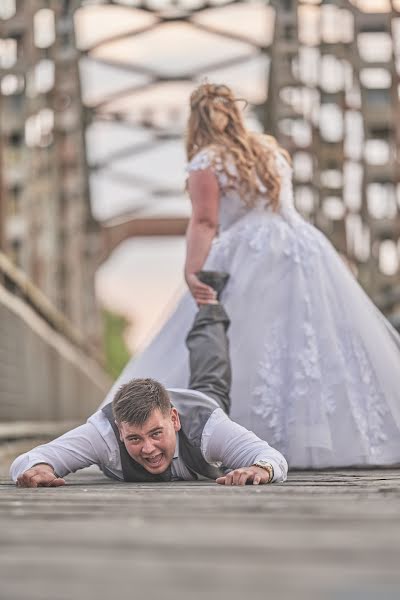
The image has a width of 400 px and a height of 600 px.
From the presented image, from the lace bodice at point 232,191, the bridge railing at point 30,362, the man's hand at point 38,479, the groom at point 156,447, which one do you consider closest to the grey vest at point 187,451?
the groom at point 156,447

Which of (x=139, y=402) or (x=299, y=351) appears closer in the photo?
(x=139, y=402)

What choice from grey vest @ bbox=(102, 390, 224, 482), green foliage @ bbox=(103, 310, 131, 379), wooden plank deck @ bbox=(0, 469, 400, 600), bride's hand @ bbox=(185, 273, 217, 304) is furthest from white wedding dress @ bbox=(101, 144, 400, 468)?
green foliage @ bbox=(103, 310, 131, 379)

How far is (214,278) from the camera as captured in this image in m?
5.67

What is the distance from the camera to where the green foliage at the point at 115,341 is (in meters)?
71.2

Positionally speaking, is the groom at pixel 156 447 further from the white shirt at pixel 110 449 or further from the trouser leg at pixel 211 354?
the trouser leg at pixel 211 354

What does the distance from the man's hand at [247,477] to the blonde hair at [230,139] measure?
2.12 metres

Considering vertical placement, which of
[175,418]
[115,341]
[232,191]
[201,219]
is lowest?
[115,341]

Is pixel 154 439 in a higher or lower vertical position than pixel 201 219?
lower

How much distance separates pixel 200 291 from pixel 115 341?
68.6m

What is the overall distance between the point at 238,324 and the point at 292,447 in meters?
0.67

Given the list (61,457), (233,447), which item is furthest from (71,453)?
(233,447)

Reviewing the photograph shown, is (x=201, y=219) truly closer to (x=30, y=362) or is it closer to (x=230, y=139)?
(x=230, y=139)

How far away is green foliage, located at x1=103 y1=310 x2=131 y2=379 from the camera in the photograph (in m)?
71.2

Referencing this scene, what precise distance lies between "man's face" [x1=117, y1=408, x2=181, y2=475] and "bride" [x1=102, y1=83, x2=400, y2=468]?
3.74ft
